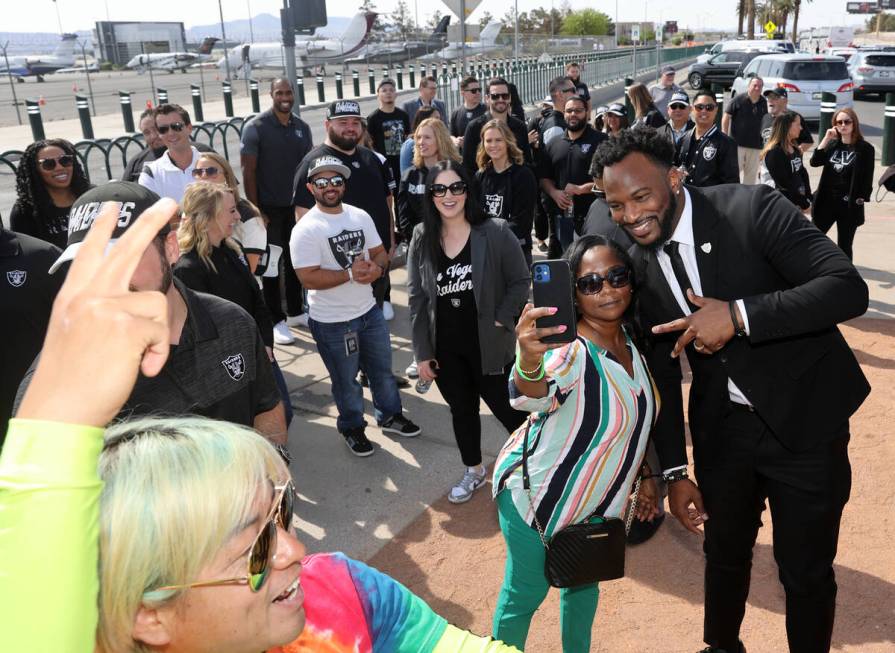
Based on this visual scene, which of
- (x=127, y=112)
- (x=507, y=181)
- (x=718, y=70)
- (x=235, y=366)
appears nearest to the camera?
(x=235, y=366)

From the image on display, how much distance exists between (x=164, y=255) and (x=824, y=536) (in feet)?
7.65

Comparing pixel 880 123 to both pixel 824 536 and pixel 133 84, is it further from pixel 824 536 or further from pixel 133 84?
pixel 133 84

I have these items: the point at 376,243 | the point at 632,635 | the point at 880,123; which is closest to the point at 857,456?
the point at 632,635

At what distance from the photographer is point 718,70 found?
28.1m

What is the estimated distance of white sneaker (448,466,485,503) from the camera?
4255 millimetres

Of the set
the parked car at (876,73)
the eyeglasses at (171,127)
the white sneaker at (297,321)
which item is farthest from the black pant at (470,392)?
the parked car at (876,73)

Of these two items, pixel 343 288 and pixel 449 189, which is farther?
pixel 343 288

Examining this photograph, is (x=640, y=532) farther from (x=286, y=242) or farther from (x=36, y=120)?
(x=36, y=120)

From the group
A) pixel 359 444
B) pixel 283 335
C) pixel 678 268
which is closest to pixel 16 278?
pixel 359 444

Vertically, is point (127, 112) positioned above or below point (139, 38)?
below

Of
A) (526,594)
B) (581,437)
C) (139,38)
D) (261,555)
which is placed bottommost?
(526,594)

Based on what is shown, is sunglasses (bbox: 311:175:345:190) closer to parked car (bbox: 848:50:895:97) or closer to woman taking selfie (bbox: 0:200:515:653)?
woman taking selfie (bbox: 0:200:515:653)

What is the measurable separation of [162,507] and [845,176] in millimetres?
7883

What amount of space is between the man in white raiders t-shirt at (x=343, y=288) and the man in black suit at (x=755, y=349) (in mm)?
2334
